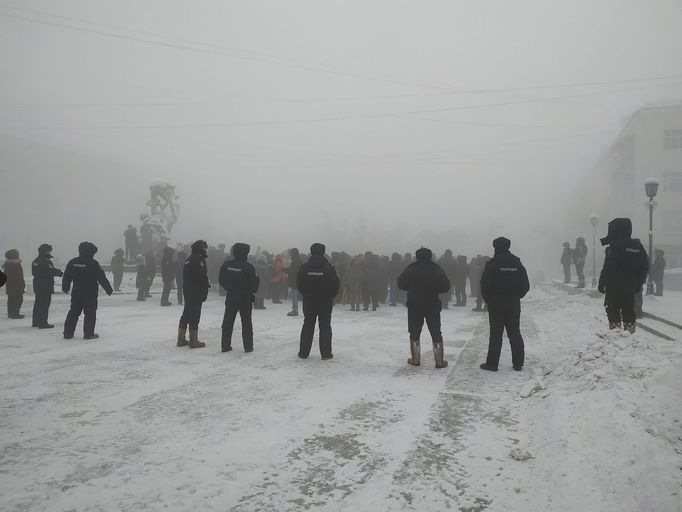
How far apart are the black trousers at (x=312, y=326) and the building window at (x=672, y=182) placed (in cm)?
4419

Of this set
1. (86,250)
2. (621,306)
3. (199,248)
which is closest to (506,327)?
(621,306)

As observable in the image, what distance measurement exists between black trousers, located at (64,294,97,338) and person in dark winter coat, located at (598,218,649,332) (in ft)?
31.1

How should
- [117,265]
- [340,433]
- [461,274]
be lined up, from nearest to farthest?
[340,433], [461,274], [117,265]

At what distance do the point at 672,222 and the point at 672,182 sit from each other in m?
3.64

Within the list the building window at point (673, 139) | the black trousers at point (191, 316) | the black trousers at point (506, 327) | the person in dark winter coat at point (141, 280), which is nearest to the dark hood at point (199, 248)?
the black trousers at point (191, 316)

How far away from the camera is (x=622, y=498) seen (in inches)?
111

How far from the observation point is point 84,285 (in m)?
8.55

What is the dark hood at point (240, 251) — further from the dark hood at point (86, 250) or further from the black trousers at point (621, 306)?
the black trousers at point (621, 306)

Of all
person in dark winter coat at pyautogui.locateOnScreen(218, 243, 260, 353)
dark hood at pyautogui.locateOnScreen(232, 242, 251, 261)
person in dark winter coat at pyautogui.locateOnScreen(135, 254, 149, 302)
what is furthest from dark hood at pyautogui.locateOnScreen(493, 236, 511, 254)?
person in dark winter coat at pyautogui.locateOnScreen(135, 254, 149, 302)

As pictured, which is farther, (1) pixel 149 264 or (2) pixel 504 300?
(1) pixel 149 264

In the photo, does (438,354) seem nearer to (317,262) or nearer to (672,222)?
(317,262)

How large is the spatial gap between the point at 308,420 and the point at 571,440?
2.35m

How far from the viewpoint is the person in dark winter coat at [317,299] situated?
7246 mm

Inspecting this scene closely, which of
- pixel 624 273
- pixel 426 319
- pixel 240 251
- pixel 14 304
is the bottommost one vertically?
pixel 14 304
